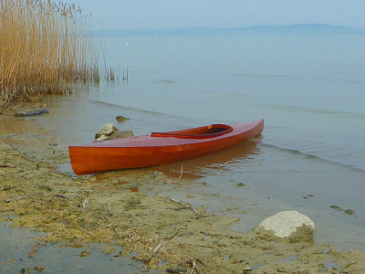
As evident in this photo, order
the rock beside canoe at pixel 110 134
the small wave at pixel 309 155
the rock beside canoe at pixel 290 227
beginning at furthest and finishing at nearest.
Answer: the rock beside canoe at pixel 110 134, the small wave at pixel 309 155, the rock beside canoe at pixel 290 227

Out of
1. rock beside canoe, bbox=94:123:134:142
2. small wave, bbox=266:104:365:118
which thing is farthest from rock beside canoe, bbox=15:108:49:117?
small wave, bbox=266:104:365:118

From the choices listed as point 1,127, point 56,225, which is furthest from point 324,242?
point 1,127

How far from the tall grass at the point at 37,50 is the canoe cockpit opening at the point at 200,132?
4055 millimetres

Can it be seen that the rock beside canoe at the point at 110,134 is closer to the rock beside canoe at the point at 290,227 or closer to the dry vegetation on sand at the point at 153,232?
the dry vegetation on sand at the point at 153,232

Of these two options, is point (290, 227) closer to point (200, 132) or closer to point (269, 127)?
point (200, 132)

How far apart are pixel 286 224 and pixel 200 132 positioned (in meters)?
3.47

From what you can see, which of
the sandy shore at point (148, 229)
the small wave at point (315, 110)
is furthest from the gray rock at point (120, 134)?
the small wave at point (315, 110)

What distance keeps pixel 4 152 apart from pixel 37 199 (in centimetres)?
213

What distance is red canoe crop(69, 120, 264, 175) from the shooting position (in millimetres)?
5059

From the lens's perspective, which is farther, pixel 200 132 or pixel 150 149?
pixel 200 132

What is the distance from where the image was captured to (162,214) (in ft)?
12.2

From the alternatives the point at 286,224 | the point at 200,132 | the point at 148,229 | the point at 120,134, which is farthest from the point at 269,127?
the point at 148,229

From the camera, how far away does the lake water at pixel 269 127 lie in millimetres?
4559

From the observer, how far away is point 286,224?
134 inches
